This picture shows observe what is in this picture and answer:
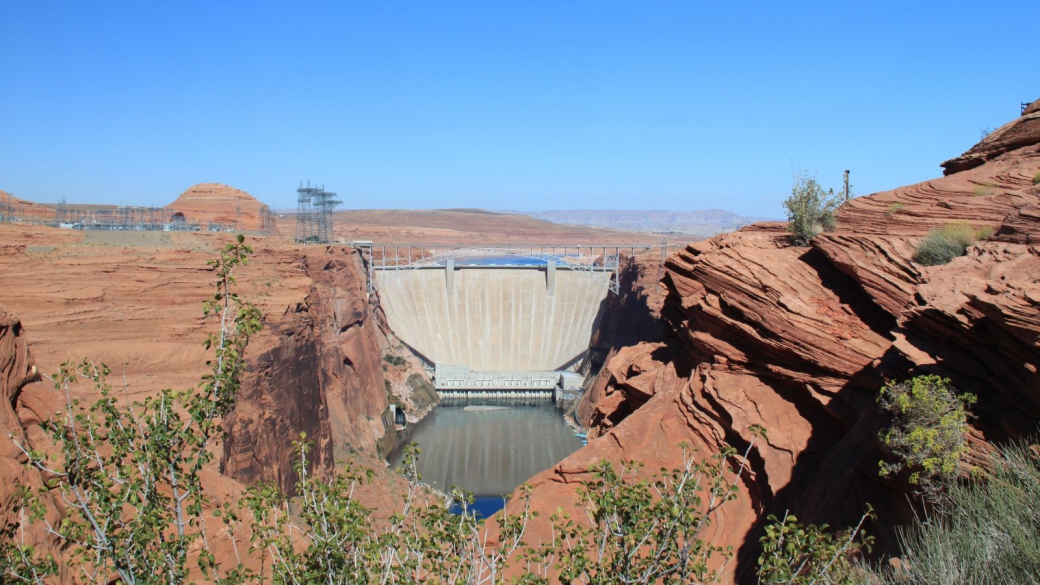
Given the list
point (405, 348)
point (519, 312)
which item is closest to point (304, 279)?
point (405, 348)

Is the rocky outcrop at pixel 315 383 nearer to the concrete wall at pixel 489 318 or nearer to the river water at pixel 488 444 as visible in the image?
the river water at pixel 488 444

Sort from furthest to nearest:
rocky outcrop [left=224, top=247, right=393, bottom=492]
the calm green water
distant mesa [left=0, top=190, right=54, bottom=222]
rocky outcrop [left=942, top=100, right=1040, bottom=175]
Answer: distant mesa [left=0, top=190, right=54, bottom=222]
the calm green water
rocky outcrop [left=224, top=247, right=393, bottom=492]
rocky outcrop [left=942, top=100, right=1040, bottom=175]

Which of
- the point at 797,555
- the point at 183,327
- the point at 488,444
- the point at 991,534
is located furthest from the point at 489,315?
the point at 797,555

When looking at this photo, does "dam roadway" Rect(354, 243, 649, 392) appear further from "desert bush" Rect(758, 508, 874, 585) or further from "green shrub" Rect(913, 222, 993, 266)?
"desert bush" Rect(758, 508, 874, 585)

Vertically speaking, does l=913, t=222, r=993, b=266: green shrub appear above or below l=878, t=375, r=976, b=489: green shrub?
above

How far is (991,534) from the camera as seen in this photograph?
676 centimetres

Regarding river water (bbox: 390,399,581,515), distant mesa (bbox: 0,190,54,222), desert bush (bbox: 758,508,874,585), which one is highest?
distant mesa (bbox: 0,190,54,222)

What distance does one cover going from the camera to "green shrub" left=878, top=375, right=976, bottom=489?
8.93 metres

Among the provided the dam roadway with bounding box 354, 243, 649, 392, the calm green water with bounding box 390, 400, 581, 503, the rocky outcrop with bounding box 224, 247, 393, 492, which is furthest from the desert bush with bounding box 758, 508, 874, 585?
the dam roadway with bounding box 354, 243, 649, 392

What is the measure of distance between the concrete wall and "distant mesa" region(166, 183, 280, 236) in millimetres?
10694

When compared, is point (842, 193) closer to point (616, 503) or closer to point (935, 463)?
point (935, 463)

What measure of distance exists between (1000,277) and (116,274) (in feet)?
97.0

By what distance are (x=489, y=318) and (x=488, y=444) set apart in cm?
1756

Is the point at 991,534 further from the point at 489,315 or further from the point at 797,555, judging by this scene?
the point at 489,315
